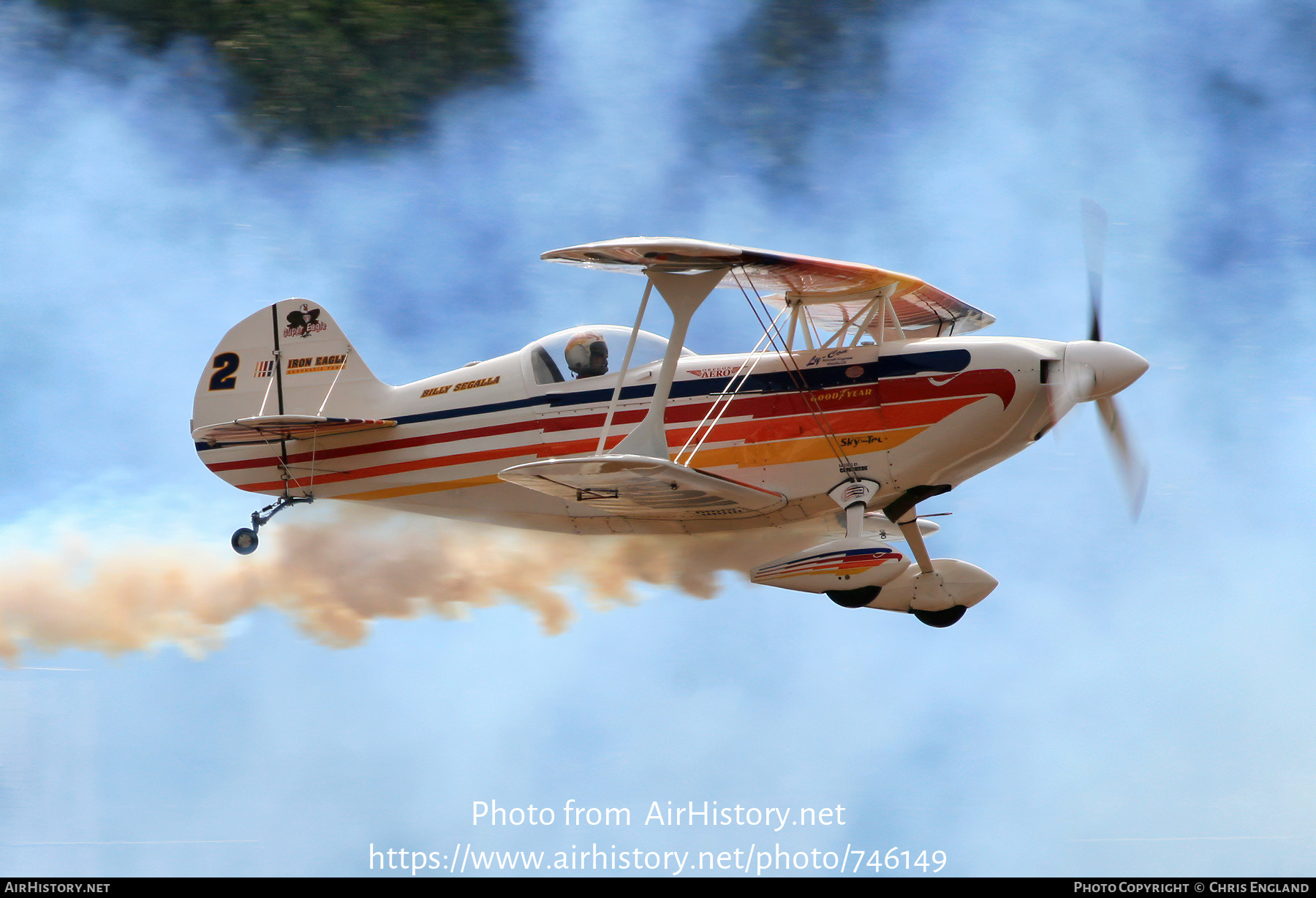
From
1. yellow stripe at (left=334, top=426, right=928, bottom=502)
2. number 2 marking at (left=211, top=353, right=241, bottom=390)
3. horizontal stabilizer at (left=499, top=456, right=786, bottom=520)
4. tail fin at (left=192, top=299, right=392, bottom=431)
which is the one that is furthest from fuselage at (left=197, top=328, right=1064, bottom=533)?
number 2 marking at (left=211, top=353, right=241, bottom=390)

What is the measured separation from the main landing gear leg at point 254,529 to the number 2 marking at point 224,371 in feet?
4.20

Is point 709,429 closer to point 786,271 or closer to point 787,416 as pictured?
point 787,416

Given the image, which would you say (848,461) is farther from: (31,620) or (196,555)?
(31,620)

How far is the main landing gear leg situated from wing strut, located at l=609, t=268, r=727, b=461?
3.66m

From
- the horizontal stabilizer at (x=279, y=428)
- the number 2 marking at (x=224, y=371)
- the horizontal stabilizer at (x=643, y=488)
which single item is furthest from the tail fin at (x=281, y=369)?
the horizontal stabilizer at (x=643, y=488)

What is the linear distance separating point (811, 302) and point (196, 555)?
6.54 m

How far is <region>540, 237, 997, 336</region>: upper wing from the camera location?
7742 millimetres

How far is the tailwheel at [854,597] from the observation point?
8203mm

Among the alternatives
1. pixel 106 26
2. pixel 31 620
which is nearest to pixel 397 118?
pixel 106 26

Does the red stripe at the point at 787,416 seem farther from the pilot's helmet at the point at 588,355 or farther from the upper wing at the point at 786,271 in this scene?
the upper wing at the point at 786,271

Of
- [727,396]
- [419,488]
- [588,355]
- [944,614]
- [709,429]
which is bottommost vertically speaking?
[944,614]

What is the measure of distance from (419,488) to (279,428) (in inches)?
51.9

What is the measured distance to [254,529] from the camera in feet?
32.5

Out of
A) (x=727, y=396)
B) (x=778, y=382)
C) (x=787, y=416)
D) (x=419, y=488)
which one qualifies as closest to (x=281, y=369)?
(x=419, y=488)
